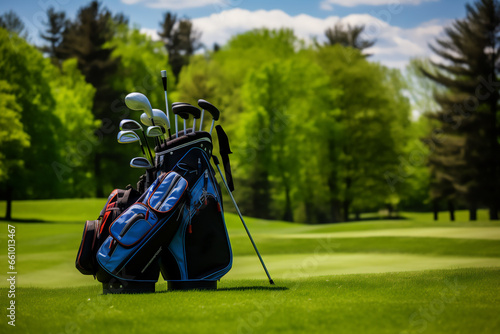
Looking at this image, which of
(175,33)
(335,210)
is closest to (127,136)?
(335,210)

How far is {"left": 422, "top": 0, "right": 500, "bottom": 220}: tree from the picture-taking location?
3928 cm

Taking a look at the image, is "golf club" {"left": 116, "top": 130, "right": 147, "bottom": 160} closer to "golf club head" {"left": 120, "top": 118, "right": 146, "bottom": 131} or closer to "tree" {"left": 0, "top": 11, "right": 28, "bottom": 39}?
A: "golf club head" {"left": 120, "top": 118, "right": 146, "bottom": 131}

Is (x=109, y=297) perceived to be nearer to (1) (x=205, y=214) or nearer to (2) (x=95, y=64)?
(1) (x=205, y=214)

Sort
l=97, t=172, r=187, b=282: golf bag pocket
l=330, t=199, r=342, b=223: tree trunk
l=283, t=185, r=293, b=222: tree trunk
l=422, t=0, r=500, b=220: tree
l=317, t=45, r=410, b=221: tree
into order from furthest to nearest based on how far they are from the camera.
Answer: l=330, t=199, r=342, b=223: tree trunk → l=317, t=45, r=410, b=221: tree → l=283, t=185, r=293, b=222: tree trunk → l=422, t=0, r=500, b=220: tree → l=97, t=172, r=187, b=282: golf bag pocket

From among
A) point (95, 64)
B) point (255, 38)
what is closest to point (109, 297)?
point (95, 64)

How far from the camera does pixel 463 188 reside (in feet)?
129

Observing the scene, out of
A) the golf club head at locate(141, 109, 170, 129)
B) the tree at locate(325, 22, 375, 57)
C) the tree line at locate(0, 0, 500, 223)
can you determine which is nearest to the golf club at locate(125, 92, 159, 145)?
the golf club head at locate(141, 109, 170, 129)

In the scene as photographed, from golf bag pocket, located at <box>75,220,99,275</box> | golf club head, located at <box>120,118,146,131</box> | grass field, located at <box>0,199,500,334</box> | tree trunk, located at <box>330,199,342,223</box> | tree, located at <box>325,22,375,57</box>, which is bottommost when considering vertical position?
tree trunk, located at <box>330,199,342,223</box>

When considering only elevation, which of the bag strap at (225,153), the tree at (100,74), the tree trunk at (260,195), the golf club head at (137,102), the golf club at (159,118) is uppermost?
the tree at (100,74)

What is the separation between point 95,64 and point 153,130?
145 feet

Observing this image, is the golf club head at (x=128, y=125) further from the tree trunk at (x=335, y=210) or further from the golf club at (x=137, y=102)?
the tree trunk at (x=335, y=210)

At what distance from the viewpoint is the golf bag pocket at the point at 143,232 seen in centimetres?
720

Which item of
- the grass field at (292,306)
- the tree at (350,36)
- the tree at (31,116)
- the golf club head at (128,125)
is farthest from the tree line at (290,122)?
the golf club head at (128,125)

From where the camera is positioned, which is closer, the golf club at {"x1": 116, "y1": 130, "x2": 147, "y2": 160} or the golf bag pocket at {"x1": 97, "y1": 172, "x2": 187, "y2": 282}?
the golf bag pocket at {"x1": 97, "y1": 172, "x2": 187, "y2": 282}
